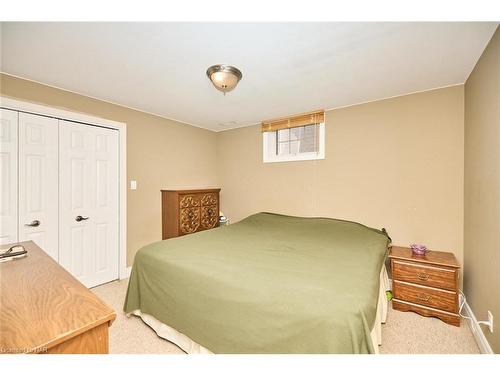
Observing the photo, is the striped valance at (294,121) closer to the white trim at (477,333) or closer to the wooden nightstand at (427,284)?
the wooden nightstand at (427,284)

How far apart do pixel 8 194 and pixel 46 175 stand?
341 mm

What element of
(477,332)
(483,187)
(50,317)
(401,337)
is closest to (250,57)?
(50,317)

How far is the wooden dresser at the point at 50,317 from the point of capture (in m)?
0.73

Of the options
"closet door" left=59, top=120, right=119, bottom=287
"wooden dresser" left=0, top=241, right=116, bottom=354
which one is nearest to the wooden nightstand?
"wooden dresser" left=0, top=241, right=116, bottom=354

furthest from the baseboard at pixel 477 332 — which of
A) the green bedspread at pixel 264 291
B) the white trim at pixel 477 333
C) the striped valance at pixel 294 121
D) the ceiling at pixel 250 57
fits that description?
the striped valance at pixel 294 121

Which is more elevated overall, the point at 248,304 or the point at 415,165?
the point at 415,165

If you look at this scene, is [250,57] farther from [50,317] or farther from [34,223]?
[34,223]

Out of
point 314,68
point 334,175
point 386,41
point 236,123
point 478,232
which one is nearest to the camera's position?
point 386,41

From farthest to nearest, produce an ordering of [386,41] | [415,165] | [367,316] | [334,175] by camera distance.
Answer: [334,175]
[415,165]
[386,41]
[367,316]

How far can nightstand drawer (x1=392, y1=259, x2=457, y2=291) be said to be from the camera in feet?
6.62

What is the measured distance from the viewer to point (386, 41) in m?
1.63

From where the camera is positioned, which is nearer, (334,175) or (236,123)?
(334,175)
